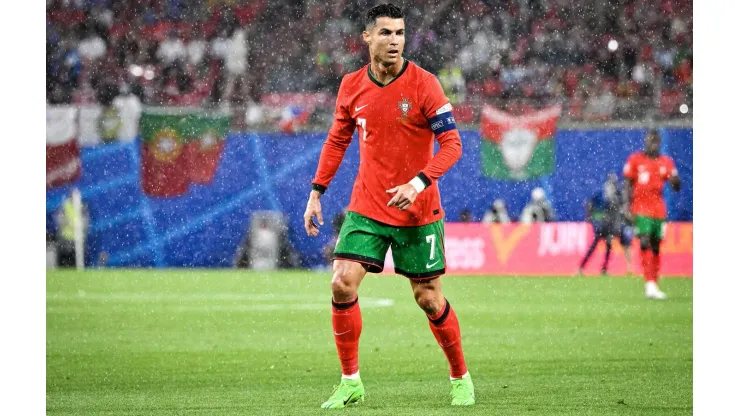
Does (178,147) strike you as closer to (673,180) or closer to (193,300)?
(193,300)

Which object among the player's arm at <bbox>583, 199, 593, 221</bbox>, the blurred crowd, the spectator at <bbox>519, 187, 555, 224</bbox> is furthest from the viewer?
the blurred crowd

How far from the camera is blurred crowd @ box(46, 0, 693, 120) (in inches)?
738

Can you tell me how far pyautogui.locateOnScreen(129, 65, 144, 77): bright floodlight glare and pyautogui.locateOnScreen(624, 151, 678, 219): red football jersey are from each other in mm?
10821

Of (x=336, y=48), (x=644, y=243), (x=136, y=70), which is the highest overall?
(x=336, y=48)

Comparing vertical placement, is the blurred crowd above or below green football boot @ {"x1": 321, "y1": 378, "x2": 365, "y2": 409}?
above

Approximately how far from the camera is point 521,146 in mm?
16922

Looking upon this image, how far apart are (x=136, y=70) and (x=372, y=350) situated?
1336cm

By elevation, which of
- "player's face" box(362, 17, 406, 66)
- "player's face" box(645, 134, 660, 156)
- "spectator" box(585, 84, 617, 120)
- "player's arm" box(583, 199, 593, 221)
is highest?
"spectator" box(585, 84, 617, 120)

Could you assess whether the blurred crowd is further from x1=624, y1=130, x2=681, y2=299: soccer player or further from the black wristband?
the black wristband

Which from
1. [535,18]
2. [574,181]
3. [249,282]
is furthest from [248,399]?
[535,18]

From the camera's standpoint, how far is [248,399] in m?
5.48

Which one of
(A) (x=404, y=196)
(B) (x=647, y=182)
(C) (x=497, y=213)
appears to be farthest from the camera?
(C) (x=497, y=213)

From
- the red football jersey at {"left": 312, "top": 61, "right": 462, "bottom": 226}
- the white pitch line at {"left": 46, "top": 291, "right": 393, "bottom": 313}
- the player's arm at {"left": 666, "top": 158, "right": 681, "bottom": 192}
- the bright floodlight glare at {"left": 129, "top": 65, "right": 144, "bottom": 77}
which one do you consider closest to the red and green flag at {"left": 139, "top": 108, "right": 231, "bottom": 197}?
the bright floodlight glare at {"left": 129, "top": 65, "right": 144, "bottom": 77}

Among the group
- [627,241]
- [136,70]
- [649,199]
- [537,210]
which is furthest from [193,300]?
[136,70]
